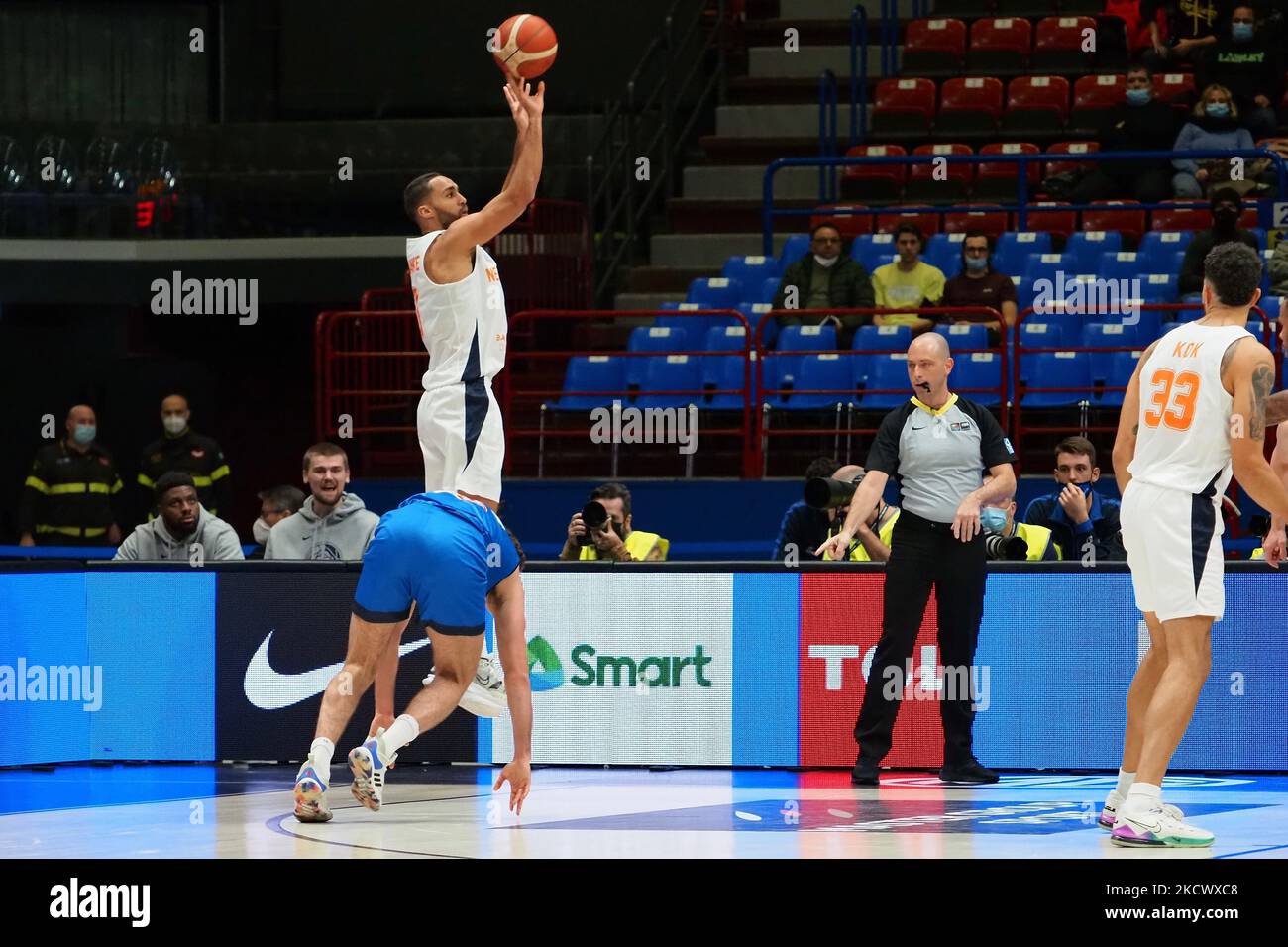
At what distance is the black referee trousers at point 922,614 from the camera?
9.86 m

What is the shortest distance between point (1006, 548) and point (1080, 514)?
2.32 ft

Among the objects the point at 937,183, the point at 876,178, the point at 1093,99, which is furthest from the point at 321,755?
the point at 1093,99

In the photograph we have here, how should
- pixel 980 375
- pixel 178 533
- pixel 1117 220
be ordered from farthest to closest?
pixel 1117 220
pixel 980 375
pixel 178 533

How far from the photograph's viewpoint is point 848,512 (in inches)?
391

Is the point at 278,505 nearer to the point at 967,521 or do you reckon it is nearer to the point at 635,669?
the point at 635,669

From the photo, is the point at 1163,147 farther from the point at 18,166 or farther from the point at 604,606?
the point at 18,166

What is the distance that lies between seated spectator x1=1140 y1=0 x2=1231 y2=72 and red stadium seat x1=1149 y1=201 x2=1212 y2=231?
2037 mm

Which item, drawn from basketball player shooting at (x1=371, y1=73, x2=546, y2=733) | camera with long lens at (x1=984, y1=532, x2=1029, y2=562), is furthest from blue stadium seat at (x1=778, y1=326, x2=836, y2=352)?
basketball player shooting at (x1=371, y1=73, x2=546, y2=733)

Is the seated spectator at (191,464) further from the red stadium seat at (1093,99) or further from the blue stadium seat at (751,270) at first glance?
the red stadium seat at (1093,99)

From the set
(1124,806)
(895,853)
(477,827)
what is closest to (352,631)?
(477,827)

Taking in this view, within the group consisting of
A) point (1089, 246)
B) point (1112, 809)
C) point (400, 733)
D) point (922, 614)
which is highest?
point (1089, 246)

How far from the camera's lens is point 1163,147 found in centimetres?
1838

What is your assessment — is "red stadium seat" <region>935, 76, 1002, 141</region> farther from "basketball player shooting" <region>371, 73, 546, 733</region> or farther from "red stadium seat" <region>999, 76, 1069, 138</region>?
"basketball player shooting" <region>371, 73, 546, 733</region>

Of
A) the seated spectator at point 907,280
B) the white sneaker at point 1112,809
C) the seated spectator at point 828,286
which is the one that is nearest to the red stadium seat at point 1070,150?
the seated spectator at point 907,280
